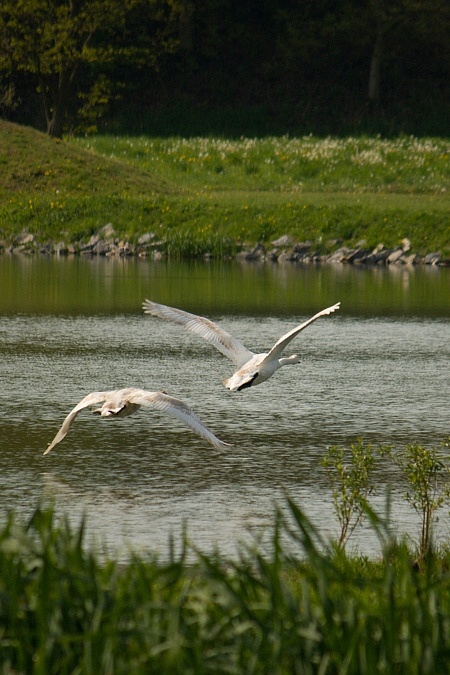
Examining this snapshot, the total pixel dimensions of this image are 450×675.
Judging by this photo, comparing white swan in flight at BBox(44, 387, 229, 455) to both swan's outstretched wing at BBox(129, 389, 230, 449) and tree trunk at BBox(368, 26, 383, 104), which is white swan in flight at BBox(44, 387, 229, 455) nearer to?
swan's outstretched wing at BBox(129, 389, 230, 449)

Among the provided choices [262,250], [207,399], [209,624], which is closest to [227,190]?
[262,250]

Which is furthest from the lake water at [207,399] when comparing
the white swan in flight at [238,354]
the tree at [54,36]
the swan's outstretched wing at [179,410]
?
the tree at [54,36]

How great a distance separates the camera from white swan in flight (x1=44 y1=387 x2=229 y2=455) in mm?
9055

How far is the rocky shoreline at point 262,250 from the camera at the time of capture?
101 feet

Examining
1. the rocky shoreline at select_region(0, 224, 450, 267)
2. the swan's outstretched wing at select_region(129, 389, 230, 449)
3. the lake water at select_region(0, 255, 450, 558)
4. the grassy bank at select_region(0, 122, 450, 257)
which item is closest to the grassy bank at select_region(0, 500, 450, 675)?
the lake water at select_region(0, 255, 450, 558)

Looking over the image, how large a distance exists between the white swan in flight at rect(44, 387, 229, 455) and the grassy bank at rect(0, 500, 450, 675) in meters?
4.09

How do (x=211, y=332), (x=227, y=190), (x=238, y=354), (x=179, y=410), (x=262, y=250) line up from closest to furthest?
(x=179, y=410) < (x=238, y=354) < (x=211, y=332) < (x=262, y=250) < (x=227, y=190)

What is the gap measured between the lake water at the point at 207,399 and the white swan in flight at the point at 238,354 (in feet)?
1.84

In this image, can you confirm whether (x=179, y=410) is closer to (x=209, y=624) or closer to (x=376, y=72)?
(x=209, y=624)

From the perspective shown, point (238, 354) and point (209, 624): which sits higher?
point (238, 354)

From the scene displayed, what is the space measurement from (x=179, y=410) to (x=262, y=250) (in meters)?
22.8

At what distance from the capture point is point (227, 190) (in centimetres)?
3978

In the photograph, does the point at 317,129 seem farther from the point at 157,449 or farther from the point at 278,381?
the point at 157,449

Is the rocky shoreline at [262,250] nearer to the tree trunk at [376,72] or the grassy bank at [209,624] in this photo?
the tree trunk at [376,72]
